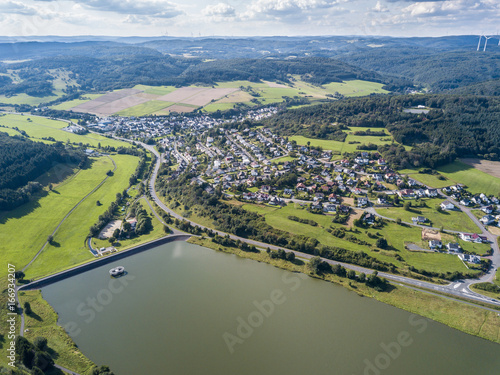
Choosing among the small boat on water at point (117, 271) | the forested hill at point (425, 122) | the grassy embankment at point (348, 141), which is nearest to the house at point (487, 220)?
the forested hill at point (425, 122)

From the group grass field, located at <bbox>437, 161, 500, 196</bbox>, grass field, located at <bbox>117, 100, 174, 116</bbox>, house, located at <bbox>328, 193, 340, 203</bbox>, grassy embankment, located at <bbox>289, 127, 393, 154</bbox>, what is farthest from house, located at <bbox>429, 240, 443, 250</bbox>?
grass field, located at <bbox>117, 100, 174, 116</bbox>

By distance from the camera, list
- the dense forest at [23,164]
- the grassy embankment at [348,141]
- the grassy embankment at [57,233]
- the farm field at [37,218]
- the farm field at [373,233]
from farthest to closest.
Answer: the grassy embankment at [348,141] → the dense forest at [23,164] → the farm field at [37,218] → the farm field at [373,233] → the grassy embankment at [57,233]

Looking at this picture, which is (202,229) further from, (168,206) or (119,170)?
(119,170)

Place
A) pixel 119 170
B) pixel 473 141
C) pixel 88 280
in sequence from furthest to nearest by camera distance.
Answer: pixel 119 170 < pixel 473 141 < pixel 88 280

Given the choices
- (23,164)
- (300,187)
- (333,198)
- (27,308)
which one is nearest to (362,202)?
(333,198)

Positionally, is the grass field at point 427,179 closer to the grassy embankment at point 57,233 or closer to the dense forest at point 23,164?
the grassy embankment at point 57,233

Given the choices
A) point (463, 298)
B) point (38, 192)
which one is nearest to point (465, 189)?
A: point (463, 298)

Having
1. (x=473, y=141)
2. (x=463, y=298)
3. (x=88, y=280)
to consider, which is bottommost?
(x=88, y=280)
